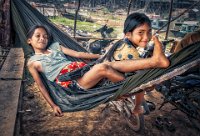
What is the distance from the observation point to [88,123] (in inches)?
126

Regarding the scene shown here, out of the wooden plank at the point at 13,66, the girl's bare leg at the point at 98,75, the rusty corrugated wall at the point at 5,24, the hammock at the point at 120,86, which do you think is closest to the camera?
the hammock at the point at 120,86

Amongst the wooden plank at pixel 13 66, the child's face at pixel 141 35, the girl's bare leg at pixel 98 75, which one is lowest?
the wooden plank at pixel 13 66

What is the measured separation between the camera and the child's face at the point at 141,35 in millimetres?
2002

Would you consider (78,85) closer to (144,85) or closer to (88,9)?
(144,85)

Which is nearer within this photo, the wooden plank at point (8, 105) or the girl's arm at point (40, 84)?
the wooden plank at point (8, 105)

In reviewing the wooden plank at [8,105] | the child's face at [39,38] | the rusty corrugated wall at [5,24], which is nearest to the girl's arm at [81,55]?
the child's face at [39,38]

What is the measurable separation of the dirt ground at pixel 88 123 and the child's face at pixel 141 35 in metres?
1.47

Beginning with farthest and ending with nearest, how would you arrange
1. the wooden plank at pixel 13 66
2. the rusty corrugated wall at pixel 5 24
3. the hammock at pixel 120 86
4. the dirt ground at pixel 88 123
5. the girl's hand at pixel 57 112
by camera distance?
the rusty corrugated wall at pixel 5 24 < the dirt ground at pixel 88 123 < the wooden plank at pixel 13 66 < the girl's hand at pixel 57 112 < the hammock at pixel 120 86

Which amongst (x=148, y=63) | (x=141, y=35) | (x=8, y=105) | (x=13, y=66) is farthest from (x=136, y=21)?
(x=13, y=66)

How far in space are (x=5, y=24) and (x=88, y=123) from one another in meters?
2.18

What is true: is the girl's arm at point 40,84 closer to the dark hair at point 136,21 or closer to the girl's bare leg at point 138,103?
the girl's bare leg at point 138,103

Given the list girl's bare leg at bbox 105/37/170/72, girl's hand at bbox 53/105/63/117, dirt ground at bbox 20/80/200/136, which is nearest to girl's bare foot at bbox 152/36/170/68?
girl's bare leg at bbox 105/37/170/72

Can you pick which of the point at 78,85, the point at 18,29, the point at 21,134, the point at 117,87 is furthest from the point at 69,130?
the point at 18,29

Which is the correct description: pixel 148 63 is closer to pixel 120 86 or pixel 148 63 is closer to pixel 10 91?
pixel 120 86
